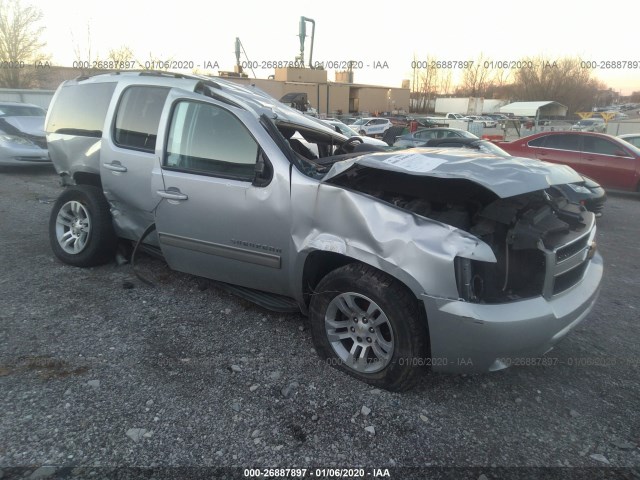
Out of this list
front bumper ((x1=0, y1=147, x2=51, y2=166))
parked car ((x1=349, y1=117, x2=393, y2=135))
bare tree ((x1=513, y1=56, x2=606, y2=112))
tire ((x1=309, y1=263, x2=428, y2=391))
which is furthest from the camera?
bare tree ((x1=513, y1=56, x2=606, y2=112))

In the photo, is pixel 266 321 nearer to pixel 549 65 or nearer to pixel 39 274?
pixel 39 274

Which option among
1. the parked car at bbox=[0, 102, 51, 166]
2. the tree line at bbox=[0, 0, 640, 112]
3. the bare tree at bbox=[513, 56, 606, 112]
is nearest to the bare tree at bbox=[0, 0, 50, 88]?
the tree line at bbox=[0, 0, 640, 112]

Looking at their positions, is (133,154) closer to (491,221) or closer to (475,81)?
(491,221)

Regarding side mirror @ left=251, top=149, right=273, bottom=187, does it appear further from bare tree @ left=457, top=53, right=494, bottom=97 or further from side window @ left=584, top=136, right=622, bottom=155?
bare tree @ left=457, top=53, right=494, bottom=97

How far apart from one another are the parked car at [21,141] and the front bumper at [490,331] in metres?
10.7

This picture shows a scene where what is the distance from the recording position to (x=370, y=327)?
9.15 ft

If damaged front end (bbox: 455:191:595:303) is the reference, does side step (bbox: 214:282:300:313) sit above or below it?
below

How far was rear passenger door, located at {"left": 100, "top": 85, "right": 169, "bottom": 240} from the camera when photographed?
3.88m

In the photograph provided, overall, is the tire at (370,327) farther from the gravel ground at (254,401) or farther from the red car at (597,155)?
the red car at (597,155)

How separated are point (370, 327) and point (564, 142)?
10281 millimetres

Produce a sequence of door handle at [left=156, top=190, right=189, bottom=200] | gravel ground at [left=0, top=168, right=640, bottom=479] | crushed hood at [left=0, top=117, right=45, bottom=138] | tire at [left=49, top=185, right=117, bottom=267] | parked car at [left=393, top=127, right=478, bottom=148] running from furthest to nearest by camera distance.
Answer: parked car at [left=393, top=127, right=478, bottom=148] → crushed hood at [left=0, top=117, right=45, bottom=138] → tire at [left=49, top=185, right=117, bottom=267] → door handle at [left=156, top=190, right=189, bottom=200] → gravel ground at [left=0, top=168, right=640, bottom=479]

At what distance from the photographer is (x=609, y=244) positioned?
652 cm

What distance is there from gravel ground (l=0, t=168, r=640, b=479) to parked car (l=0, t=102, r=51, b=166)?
764 centimetres

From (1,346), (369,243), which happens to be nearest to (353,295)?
(369,243)
